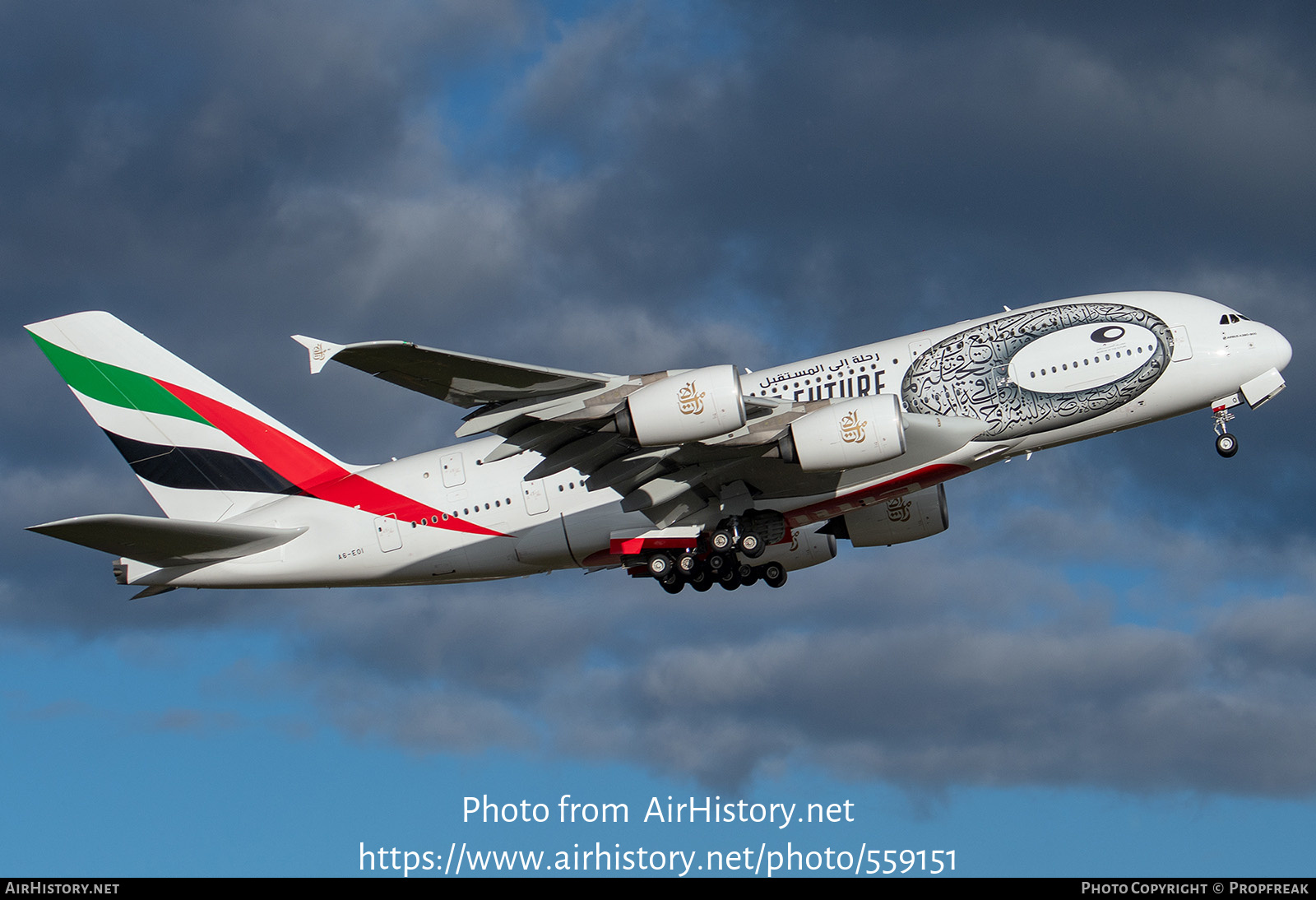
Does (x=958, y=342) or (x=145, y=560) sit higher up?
(x=958, y=342)

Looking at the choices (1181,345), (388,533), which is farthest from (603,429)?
(1181,345)

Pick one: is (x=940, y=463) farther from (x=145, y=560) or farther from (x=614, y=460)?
(x=145, y=560)

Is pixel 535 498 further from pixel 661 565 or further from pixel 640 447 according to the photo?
pixel 640 447

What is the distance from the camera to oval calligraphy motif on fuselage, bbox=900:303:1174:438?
97.3ft

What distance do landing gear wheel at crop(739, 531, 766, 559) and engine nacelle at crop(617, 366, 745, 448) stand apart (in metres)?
5.13

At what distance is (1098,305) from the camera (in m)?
30.6

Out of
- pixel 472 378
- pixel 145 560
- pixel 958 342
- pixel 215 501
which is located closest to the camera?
pixel 472 378

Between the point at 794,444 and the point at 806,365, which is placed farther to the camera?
the point at 806,365

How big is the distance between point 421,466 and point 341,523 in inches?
100

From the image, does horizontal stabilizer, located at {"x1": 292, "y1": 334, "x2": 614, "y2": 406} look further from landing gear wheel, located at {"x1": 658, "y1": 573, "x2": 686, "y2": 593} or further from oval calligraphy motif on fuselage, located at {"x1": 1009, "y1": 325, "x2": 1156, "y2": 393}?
oval calligraphy motif on fuselage, located at {"x1": 1009, "y1": 325, "x2": 1156, "y2": 393}

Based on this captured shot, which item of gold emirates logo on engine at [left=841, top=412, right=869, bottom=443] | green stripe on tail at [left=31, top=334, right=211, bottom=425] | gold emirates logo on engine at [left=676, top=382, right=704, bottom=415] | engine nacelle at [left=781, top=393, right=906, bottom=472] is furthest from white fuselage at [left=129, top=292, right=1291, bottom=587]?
green stripe on tail at [left=31, top=334, right=211, bottom=425]

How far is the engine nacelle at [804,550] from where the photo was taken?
34875mm

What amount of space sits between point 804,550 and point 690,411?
31.9 ft

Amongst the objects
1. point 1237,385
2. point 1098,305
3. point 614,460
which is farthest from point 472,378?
point 1237,385
